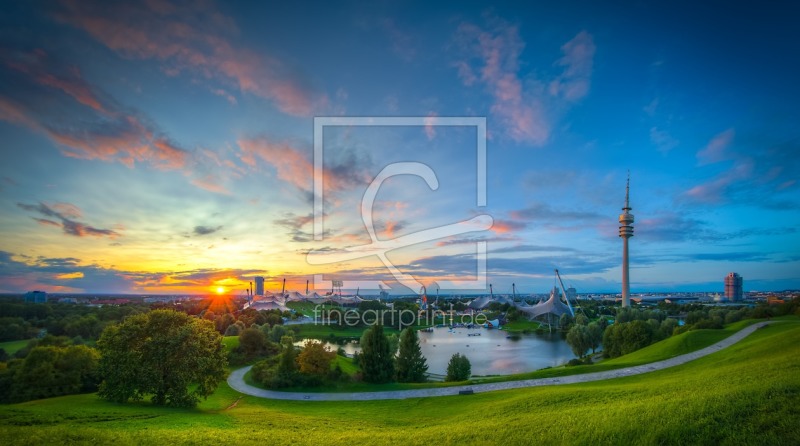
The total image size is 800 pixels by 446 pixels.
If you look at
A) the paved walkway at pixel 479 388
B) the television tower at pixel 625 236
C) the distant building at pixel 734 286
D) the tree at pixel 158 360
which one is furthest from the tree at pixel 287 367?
the distant building at pixel 734 286

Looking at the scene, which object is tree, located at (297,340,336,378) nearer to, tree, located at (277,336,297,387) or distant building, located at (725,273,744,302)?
tree, located at (277,336,297,387)

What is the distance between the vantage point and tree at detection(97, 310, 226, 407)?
50.8 feet

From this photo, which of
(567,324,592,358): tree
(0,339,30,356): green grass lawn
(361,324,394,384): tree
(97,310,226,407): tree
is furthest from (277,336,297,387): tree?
(567,324,592,358): tree

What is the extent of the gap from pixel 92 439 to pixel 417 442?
23.4 ft

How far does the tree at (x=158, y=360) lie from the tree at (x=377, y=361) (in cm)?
872

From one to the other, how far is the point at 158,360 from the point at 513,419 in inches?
594

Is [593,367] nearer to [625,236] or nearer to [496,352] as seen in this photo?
[496,352]

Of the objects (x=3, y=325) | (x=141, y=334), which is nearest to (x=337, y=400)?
(x=141, y=334)

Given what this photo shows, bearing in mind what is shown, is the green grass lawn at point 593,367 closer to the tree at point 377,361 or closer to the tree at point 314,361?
the tree at point 377,361

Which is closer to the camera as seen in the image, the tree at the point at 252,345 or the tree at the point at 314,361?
the tree at the point at 314,361

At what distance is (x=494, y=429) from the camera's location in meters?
8.45

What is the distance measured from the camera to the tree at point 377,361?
75.9 ft

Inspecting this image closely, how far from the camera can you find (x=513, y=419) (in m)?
9.61

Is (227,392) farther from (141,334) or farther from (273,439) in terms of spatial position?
(273,439)
